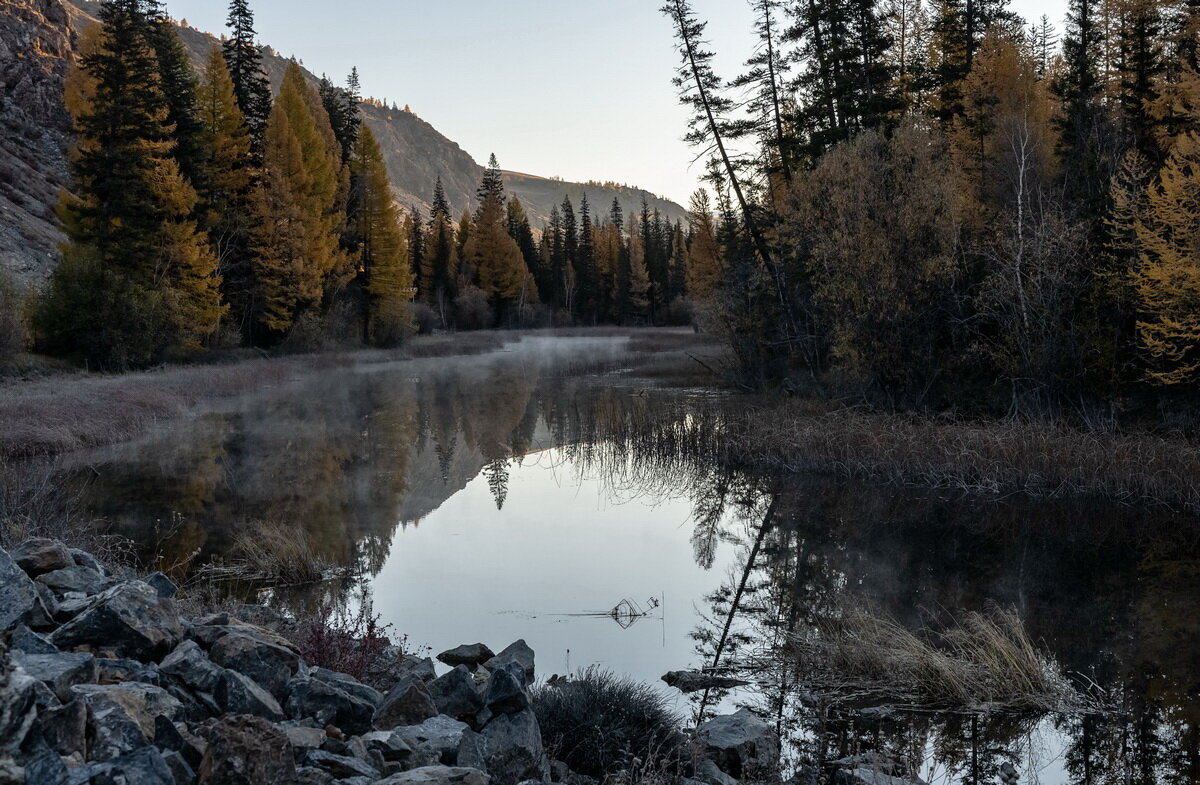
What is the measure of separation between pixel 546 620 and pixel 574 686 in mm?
3084

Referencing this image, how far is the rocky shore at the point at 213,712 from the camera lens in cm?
355

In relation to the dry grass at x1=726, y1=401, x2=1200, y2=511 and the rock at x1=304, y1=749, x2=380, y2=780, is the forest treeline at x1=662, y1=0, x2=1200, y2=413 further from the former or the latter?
the rock at x1=304, y1=749, x2=380, y2=780

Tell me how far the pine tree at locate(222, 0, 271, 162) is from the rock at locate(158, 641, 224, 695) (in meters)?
38.9

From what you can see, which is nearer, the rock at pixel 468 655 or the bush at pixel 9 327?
the rock at pixel 468 655

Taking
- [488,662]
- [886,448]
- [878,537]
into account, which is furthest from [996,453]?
[488,662]

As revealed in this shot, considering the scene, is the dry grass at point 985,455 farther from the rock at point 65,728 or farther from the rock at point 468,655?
the rock at point 65,728

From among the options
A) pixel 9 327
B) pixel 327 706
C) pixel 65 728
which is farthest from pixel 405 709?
pixel 9 327

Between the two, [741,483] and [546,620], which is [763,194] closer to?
[741,483]

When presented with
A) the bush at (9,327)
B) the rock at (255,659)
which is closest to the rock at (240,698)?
the rock at (255,659)

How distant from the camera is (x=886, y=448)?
53.6ft

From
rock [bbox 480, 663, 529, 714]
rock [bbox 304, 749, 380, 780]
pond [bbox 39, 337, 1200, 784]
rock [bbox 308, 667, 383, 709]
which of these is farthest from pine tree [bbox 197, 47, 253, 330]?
rock [bbox 304, 749, 380, 780]

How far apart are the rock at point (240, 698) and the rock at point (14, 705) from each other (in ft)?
4.17

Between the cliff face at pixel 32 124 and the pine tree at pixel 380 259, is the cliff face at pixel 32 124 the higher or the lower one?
the higher one

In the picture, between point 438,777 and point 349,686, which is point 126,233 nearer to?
point 349,686
